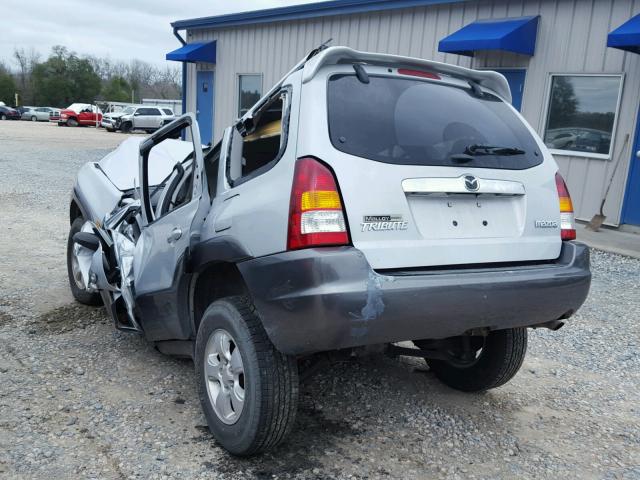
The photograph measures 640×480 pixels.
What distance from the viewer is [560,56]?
387 inches

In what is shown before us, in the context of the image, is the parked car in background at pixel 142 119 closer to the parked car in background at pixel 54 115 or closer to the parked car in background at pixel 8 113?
the parked car in background at pixel 54 115

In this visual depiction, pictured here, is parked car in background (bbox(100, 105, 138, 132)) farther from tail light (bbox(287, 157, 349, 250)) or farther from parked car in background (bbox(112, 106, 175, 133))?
tail light (bbox(287, 157, 349, 250))

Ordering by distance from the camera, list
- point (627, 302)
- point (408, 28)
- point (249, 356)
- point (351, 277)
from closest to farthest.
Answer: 1. point (351, 277)
2. point (249, 356)
3. point (627, 302)
4. point (408, 28)

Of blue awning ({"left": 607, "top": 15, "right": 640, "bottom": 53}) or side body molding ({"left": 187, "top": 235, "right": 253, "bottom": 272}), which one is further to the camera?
blue awning ({"left": 607, "top": 15, "right": 640, "bottom": 53})

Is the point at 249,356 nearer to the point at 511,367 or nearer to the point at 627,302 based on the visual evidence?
the point at 511,367

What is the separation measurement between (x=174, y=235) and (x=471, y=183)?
1636 mm

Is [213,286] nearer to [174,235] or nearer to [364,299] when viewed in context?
[174,235]

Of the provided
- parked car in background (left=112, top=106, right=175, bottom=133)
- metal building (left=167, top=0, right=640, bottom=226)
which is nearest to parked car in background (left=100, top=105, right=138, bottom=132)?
parked car in background (left=112, top=106, right=175, bottom=133)

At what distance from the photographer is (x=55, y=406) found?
3.41 metres

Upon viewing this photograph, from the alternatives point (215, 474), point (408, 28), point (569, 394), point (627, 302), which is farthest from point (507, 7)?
point (215, 474)

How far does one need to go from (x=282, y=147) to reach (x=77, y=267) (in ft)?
9.87

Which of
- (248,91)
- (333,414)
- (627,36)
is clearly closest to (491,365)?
(333,414)

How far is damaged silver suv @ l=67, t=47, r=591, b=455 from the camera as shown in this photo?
2.52 metres

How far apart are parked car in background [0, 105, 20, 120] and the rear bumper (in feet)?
173
